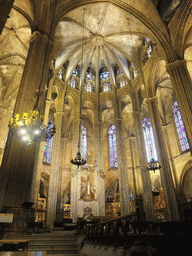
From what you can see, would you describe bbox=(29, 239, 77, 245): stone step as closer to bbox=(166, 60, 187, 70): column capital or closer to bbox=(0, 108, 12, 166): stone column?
bbox=(166, 60, 187, 70): column capital

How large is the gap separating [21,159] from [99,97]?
14.6 metres

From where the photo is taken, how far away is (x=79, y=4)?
14.1 m

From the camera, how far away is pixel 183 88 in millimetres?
11617

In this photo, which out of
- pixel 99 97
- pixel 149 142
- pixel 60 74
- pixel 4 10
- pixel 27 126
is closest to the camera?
pixel 4 10

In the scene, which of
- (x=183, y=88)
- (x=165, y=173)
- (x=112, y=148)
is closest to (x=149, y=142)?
(x=112, y=148)

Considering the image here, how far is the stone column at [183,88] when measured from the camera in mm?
10719

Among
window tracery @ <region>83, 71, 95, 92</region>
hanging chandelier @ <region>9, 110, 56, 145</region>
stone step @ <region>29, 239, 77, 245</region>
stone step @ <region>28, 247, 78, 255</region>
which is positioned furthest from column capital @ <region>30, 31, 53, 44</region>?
window tracery @ <region>83, 71, 95, 92</region>

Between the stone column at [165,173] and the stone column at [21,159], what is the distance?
30.0 feet

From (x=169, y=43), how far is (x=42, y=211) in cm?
1730

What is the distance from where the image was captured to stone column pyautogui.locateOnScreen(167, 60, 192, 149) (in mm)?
10719

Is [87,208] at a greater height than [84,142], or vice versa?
[84,142]

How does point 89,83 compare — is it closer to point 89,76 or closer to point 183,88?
point 89,76

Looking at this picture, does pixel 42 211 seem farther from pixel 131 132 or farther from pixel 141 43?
pixel 141 43

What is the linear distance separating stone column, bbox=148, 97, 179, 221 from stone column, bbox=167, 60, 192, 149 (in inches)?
148
